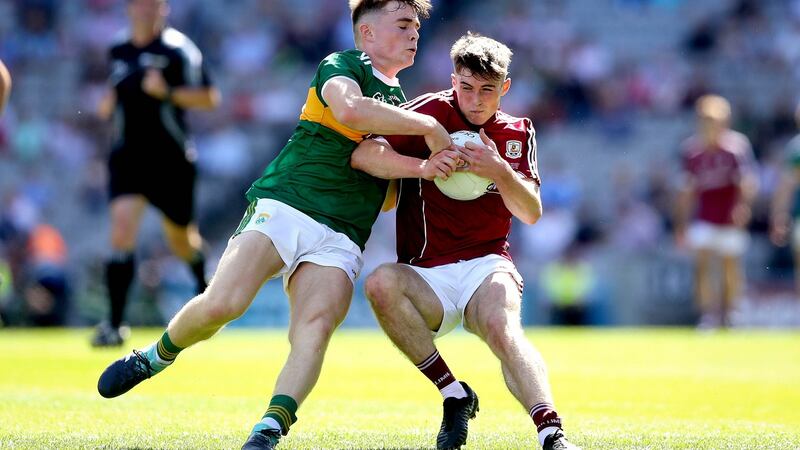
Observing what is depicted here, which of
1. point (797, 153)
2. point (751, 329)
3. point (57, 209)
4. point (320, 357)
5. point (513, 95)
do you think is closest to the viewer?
point (320, 357)

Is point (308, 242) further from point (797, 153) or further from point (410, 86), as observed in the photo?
point (410, 86)

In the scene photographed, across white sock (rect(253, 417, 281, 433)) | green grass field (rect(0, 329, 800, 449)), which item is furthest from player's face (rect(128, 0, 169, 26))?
white sock (rect(253, 417, 281, 433))

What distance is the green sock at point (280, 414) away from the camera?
5188 millimetres

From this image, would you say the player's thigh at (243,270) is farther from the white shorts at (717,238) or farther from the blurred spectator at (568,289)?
the blurred spectator at (568,289)

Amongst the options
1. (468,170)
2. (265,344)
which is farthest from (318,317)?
(265,344)

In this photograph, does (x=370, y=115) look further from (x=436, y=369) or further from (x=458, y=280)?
(x=436, y=369)

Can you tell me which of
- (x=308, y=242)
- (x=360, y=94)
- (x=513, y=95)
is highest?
(x=513, y=95)

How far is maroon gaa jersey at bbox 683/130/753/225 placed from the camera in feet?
52.1

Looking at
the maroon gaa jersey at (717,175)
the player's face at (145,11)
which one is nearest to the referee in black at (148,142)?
the player's face at (145,11)

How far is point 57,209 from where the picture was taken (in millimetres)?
19906

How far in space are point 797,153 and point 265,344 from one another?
276 inches

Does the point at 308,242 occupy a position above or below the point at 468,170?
below

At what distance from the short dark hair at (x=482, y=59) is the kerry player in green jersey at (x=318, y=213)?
1.11 feet

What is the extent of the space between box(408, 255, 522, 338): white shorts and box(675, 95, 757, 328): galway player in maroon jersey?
405 inches
